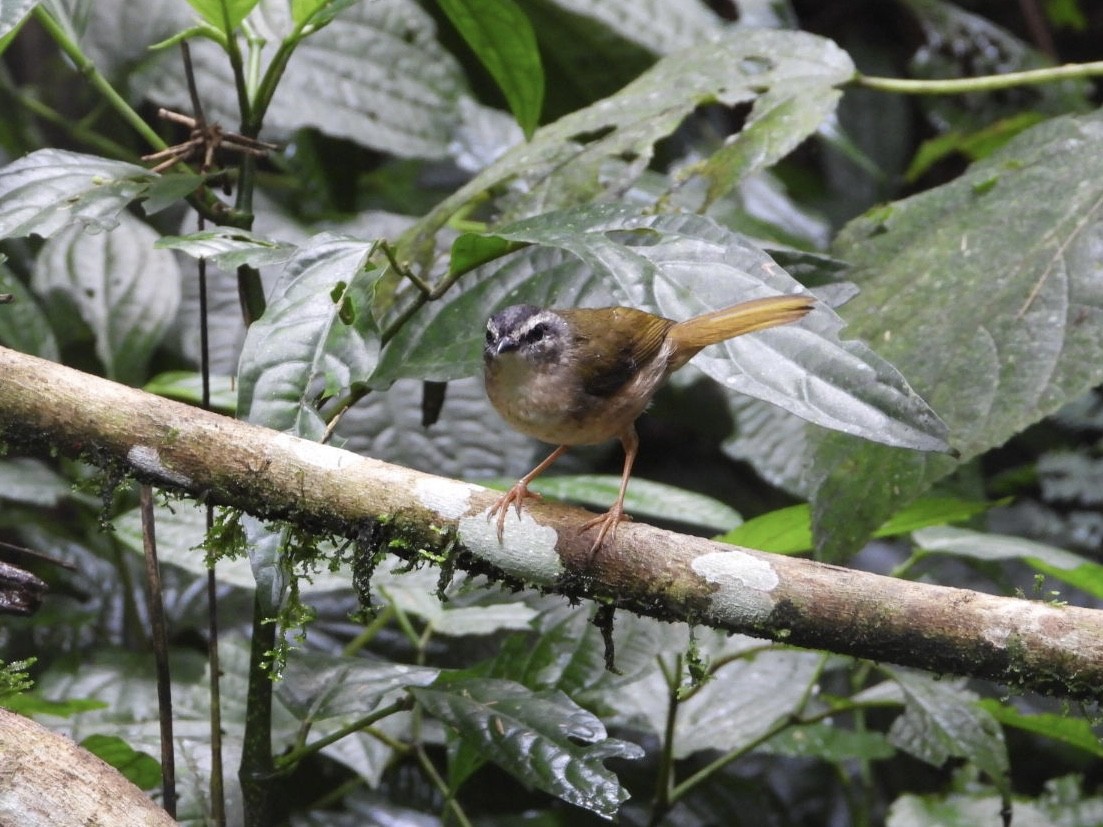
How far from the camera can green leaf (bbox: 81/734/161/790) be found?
197cm

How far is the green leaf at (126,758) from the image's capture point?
197 cm

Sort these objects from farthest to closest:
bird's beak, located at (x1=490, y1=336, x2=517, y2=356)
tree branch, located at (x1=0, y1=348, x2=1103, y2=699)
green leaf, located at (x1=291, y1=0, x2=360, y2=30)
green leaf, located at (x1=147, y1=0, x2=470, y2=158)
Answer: green leaf, located at (x1=147, y1=0, x2=470, y2=158)
bird's beak, located at (x1=490, y1=336, x2=517, y2=356)
green leaf, located at (x1=291, y1=0, x2=360, y2=30)
tree branch, located at (x1=0, y1=348, x2=1103, y2=699)

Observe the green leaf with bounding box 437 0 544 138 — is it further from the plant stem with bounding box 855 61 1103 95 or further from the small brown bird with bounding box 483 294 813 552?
the plant stem with bounding box 855 61 1103 95

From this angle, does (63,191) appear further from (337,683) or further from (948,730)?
(948,730)

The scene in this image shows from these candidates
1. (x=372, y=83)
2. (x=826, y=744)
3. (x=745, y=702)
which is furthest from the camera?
(x=372, y=83)

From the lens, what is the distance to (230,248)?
161cm

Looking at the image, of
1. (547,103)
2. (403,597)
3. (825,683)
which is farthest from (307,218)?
(825,683)

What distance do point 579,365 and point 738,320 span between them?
40 centimetres

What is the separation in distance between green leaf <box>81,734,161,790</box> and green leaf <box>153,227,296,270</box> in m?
0.95

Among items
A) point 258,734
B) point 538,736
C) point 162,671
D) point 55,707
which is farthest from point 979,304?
point 55,707

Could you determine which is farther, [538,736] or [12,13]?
[538,736]

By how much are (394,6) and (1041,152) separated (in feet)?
6.76

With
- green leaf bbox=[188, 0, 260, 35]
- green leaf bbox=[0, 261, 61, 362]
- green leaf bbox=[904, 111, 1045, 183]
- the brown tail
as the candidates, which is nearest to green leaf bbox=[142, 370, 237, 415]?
green leaf bbox=[0, 261, 61, 362]

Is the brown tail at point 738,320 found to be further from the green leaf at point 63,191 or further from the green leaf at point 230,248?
the green leaf at point 63,191
